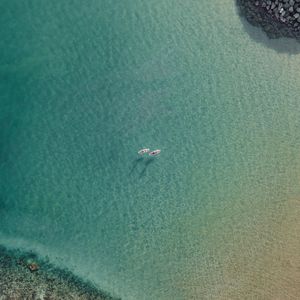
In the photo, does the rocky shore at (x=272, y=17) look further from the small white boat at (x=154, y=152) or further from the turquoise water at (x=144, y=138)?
the small white boat at (x=154, y=152)

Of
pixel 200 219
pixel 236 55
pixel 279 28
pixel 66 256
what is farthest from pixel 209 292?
pixel 279 28

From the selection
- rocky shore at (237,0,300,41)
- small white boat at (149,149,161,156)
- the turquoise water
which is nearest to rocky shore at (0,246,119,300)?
the turquoise water

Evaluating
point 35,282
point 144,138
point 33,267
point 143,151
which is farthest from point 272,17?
point 35,282

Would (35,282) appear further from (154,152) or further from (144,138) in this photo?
(144,138)

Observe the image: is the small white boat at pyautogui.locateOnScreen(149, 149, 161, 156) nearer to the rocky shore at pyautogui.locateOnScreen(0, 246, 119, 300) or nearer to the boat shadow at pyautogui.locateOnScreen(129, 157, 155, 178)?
the boat shadow at pyautogui.locateOnScreen(129, 157, 155, 178)

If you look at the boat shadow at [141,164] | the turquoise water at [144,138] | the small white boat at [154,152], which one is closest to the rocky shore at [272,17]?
the turquoise water at [144,138]

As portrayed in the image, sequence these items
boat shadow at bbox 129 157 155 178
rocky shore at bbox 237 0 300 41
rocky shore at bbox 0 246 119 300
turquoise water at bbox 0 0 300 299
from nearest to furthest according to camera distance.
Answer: rocky shore at bbox 0 246 119 300, rocky shore at bbox 237 0 300 41, turquoise water at bbox 0 0 300 299, boat shadow at bbox 129 157 155 178
